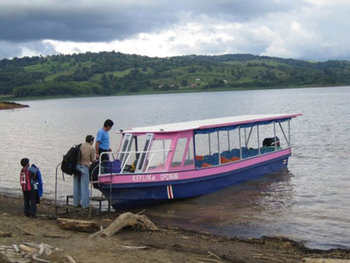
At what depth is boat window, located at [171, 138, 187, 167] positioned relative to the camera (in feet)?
50.6

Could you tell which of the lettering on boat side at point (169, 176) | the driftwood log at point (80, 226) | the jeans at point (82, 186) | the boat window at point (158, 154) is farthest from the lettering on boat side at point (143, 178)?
the driftwood log at point (80, 226)

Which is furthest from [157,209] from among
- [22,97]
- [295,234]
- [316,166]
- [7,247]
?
[22,97]

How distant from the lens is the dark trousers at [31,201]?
12742 mm

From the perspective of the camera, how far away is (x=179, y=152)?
614 inches

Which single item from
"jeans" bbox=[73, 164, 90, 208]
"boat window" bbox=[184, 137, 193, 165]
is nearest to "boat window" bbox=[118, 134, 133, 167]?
"boat window" bbox=[184, 137, 193, 165]

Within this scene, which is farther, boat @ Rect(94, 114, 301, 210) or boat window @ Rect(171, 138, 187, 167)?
boat window @ Rect(171, 138, 187, 167)

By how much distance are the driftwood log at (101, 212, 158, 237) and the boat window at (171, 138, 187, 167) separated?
13.9 ft

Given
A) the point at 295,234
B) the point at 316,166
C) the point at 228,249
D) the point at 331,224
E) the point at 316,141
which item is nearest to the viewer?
the point at 228,249

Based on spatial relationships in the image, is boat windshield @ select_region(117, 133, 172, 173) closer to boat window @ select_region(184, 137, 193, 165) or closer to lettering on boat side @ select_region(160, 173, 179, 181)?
lettering on boat side @ select_region(160, 173, 179, 181)

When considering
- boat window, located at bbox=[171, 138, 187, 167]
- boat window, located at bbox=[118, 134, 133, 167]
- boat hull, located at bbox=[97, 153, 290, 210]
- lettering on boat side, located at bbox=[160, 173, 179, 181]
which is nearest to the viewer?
boat hull, located at bbox=[97, 153, 290, 210]

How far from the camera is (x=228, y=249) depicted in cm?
1015

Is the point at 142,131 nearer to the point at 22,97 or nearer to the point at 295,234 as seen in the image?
the point at 295,234

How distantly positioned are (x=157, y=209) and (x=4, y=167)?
586 inches

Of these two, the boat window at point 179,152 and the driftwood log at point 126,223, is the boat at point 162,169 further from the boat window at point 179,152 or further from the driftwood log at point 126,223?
the driftwood log at point 126,223
